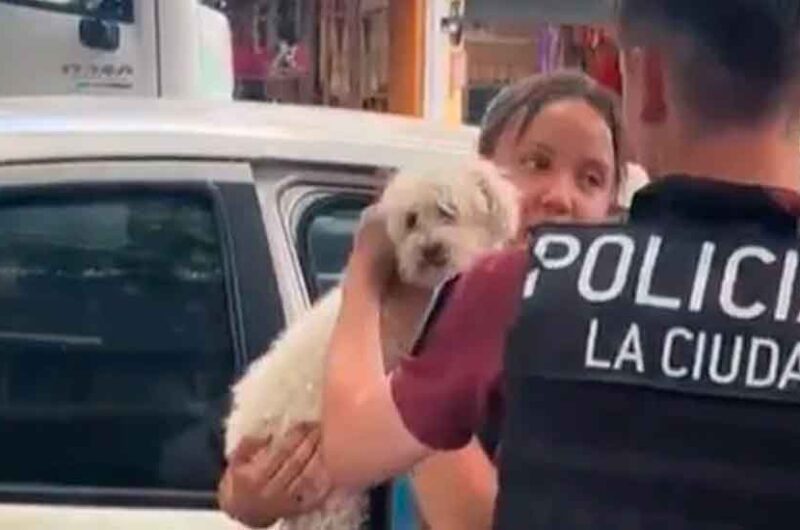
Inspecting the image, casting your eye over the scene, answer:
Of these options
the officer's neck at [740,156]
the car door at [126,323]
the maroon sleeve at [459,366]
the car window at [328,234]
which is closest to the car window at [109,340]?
the car door at [126,323]

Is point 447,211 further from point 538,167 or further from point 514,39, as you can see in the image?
point 514,39

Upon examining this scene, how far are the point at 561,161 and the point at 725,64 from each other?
29.9 inches

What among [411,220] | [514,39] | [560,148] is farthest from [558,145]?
[514,39]

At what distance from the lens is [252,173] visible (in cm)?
305

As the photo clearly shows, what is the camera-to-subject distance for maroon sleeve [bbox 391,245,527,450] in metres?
1.69

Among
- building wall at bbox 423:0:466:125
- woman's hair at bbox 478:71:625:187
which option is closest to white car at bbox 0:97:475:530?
woman's hair at bbox 478:71:625:187

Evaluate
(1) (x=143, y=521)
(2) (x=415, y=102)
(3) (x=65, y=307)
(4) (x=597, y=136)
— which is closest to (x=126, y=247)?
(3) (x=65, y=307)

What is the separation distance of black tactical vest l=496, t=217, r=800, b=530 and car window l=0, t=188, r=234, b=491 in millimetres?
1391

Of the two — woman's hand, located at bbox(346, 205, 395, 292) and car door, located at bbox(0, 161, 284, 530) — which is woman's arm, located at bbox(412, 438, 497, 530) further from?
car door, located at bbox(0, 161, 284, 530)

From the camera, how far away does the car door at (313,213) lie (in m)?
3.02

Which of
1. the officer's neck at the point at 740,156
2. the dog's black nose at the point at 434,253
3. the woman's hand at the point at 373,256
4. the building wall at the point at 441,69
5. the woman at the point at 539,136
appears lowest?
the building wall at the point at 441,69

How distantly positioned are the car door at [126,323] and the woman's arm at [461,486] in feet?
3.28

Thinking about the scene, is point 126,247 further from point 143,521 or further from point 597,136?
point 597,136

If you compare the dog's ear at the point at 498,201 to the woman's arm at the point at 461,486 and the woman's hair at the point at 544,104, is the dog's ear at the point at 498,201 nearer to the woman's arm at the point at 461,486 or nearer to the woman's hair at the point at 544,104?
the woman's hair at the point at 544,104
